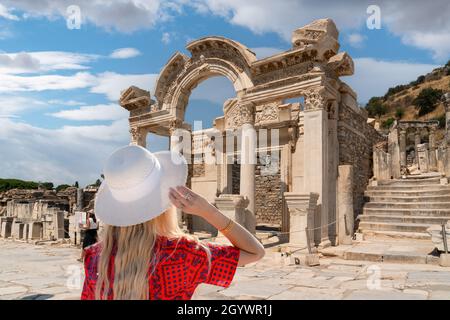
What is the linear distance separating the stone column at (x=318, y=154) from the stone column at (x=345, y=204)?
1.71 feet

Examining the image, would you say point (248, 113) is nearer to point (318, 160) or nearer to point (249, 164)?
point (249, 164)

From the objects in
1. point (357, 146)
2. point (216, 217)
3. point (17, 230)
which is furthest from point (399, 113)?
point (216, 217)

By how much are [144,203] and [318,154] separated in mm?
10211

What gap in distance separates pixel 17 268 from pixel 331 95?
9.66 meters

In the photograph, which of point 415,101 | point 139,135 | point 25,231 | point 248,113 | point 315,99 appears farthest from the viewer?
point 415,101

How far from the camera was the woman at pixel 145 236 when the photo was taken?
1.62 meters

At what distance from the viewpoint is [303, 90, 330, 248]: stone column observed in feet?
37.2

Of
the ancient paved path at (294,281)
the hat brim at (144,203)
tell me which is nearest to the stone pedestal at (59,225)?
the ancient paved path at (294,281)

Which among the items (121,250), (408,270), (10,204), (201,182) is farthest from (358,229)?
(10,204)

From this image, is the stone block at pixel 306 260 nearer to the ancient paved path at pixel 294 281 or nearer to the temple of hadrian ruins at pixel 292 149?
the ancient paved path at pixel 294 281

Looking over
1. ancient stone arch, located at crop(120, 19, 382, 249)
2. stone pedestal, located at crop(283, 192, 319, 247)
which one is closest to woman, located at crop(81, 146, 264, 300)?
stone pedestal, located at crop(283, 192, 319, 247)

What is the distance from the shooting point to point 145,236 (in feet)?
5.44

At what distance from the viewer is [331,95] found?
12070 mm

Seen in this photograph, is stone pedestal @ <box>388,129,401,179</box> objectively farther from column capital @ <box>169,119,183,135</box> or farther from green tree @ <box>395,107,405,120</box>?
green tree @ <box>395,107,405,120</box>
